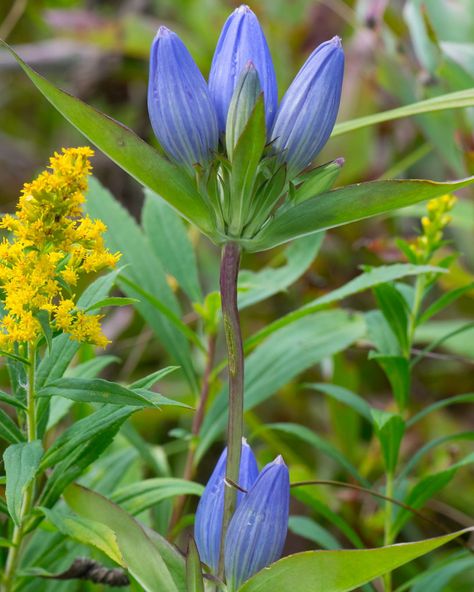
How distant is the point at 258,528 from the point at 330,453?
0.86ft

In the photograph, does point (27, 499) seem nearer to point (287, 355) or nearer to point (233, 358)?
point (233, 358)

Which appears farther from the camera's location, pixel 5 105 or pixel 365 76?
pixel 5 105

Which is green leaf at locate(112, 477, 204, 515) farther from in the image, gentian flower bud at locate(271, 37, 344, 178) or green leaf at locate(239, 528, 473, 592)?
gentian flower bud at locate(271, 37, 344, 178)

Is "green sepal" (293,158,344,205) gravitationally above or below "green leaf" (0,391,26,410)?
above

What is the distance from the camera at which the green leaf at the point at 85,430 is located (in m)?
0.48

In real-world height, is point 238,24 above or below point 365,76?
below

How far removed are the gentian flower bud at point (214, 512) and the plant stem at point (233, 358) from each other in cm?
2

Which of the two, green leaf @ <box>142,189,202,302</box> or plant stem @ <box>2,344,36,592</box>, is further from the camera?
green leaf @ <box>142,189,202,302</box>

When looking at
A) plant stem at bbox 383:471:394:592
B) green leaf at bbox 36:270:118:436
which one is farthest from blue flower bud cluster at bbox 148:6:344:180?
plant stem at bbox 383:471:394:592

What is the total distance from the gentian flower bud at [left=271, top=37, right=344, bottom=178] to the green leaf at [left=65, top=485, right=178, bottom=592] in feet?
0.73

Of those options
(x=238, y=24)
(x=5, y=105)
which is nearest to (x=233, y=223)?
(x=238, y=24)

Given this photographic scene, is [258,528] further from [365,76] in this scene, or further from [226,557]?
[365,76]

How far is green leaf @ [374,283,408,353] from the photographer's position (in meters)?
0.67

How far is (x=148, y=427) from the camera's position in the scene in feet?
4.02
